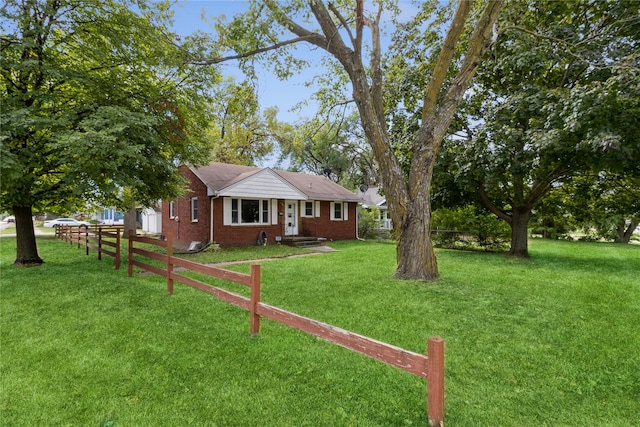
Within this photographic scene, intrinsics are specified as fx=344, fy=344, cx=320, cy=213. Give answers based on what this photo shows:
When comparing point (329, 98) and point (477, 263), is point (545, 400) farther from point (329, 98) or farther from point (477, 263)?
point (329, 98)

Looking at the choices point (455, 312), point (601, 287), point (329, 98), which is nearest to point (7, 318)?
point (455, 312)

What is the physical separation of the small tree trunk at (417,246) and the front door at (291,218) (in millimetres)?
10302

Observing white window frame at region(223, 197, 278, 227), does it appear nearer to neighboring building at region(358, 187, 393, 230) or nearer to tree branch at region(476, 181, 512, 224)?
tree branch at region(476, 181, 512, 224)

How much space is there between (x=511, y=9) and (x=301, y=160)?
102ft

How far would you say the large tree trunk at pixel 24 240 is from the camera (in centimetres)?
962

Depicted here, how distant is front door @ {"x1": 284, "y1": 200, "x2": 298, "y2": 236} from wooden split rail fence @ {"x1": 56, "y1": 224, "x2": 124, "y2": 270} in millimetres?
7295

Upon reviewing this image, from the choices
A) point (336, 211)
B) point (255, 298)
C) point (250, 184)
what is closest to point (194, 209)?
point (250, 184)

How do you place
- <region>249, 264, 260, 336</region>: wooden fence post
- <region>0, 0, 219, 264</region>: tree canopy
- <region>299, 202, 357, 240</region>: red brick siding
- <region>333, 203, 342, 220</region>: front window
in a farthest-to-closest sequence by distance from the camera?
1. <region>333, 203, 342, 220</region>: front window
2. <region>299, 202, 357, 240</region>: red brick siding
3. <region>0, 0, 219, 264</region>: tree canopy
4. <region>249, 264, 260, 336</region>: wooden fence post

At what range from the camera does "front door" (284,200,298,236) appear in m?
17.5

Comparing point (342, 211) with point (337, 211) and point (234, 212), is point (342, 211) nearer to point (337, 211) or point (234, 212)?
point (337, 211)

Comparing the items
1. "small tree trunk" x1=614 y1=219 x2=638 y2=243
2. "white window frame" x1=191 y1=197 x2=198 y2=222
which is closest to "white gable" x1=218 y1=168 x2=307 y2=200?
"white window frame" x1=191 y1=197 x2=198 y2=222

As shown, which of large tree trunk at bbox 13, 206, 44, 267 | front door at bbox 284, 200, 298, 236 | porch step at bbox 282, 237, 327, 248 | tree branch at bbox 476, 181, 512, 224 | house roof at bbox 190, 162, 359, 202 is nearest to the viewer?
large tree trunk at bbox 13, 206, 44, 267

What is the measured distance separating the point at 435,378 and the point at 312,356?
187 centimetres

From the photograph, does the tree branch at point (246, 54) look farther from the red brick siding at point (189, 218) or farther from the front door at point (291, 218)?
the front door at point (291, 218)
